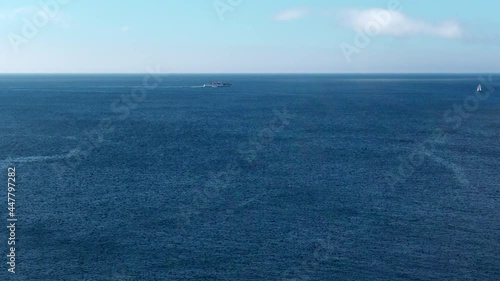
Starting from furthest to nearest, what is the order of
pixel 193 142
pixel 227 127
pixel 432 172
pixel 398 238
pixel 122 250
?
pixel 227 127 < pixel 193 142 < pixel 432 172 < pixel 398 238 < pixel 122 250

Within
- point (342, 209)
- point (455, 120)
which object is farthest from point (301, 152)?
point (455, 120)

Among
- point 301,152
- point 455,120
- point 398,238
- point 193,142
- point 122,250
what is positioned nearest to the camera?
point 122,250

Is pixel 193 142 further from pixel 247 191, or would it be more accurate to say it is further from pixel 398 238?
pixel 398 238

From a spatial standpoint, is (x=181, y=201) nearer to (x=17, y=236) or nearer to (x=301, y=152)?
(x=17, y=236)

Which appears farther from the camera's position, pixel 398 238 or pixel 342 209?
pixel 342 209

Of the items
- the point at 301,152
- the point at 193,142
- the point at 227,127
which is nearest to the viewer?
the point at 301,152

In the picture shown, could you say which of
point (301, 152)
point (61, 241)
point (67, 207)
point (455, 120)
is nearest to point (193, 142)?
point (301, 152)

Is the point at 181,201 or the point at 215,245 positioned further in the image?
the point at 181,201

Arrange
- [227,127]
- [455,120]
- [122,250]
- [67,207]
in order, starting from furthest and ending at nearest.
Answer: [455,120] < [227,127] < [67,207] < [122,250]
